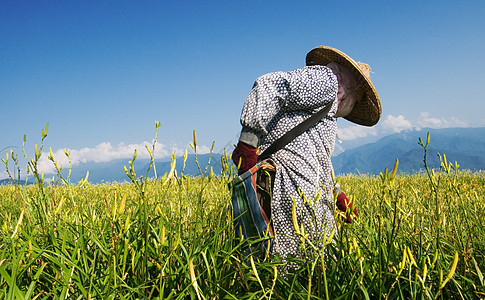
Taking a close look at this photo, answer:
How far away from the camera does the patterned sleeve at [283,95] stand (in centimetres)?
226

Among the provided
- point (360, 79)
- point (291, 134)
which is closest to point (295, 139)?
point (291, 134)

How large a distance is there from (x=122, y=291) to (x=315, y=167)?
4.82ft

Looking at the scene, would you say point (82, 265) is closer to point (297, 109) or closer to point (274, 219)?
point (274, 219)

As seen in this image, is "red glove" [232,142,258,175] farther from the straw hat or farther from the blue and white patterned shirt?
the straw hat

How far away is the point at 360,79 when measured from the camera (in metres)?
2.83

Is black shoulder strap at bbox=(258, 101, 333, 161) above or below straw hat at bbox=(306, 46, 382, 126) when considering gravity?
below

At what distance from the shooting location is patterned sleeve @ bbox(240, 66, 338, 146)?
2262mm

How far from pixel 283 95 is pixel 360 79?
2.86 ft

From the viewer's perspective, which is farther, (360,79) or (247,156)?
(360,79)

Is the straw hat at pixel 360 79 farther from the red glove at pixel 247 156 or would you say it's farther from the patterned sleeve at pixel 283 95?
the red glove at pixel 247 156

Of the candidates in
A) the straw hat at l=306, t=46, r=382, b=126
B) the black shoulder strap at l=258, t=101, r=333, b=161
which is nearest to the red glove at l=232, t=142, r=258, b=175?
the black shoulder strap at l=258, t=101, r=333, b=161

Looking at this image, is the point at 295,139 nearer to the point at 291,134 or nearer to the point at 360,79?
→ the point at 291,134

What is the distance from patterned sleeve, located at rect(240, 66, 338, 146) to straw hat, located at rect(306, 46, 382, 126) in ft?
1.20

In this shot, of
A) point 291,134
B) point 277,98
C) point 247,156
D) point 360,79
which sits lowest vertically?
point 247,156
